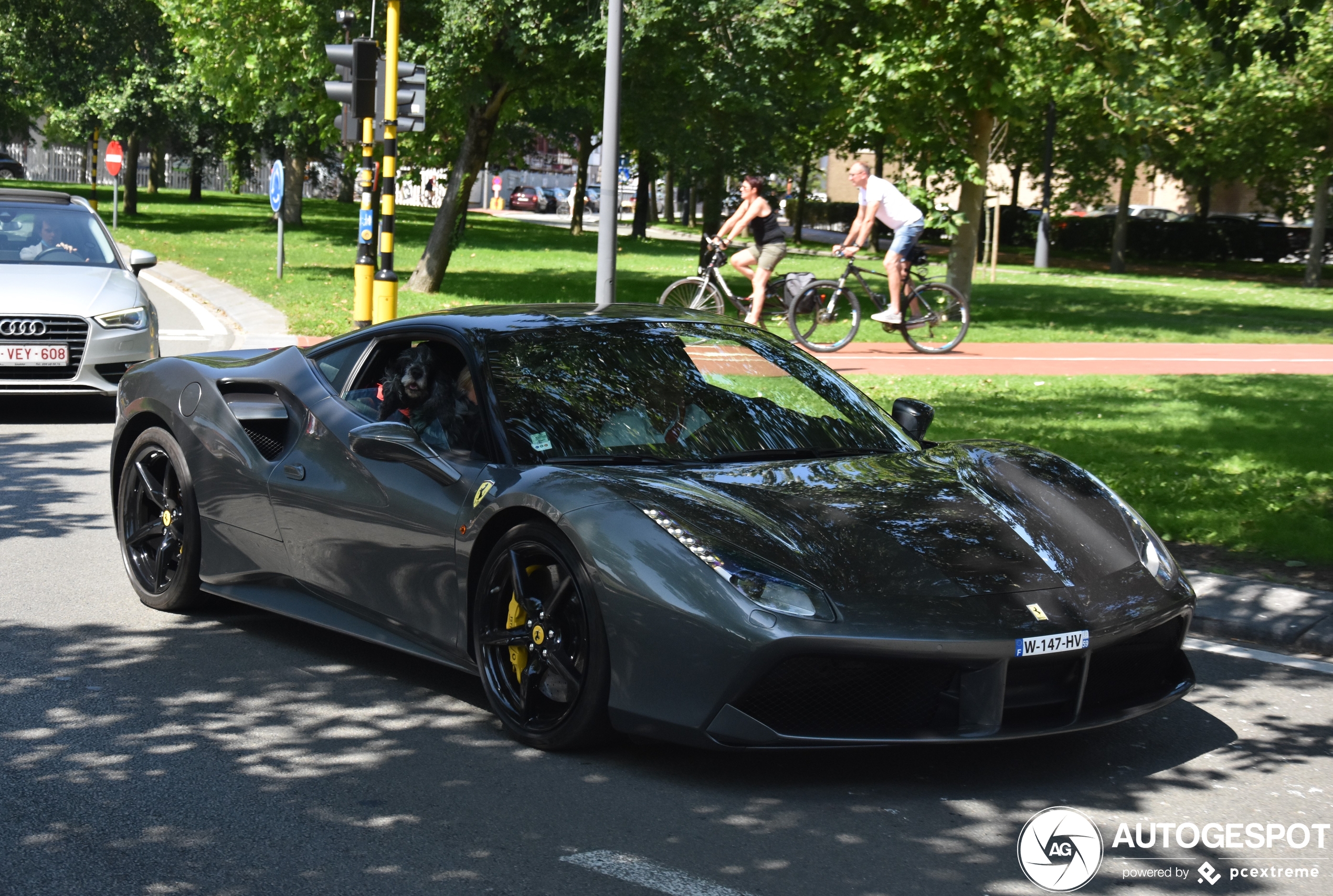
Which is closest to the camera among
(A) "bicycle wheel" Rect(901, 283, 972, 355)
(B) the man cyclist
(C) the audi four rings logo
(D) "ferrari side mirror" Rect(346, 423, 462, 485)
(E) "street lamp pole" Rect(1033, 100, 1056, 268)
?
(D) "ferrari side mirror" Rect(346, 423, 462, 485)

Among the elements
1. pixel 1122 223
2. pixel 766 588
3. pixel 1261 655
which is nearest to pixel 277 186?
pixel 1261 655

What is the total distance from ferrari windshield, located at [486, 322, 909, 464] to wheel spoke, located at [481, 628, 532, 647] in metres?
0.55

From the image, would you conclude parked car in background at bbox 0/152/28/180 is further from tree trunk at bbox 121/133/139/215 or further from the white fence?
tree trunk at bbox 121/133/139/215

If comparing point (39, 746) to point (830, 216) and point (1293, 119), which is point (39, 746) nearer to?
point (1293, 119)

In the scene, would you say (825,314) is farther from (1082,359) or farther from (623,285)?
(623,285)

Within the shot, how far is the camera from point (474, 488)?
4.73 m

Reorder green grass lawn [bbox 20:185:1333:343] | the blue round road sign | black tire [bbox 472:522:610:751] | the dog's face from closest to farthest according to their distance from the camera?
1. black tire [bbox 472:522:610:751]
2. the dog's face
3. green grass lawn [bbox 20:185:1333:343]
4. the blue round road sign

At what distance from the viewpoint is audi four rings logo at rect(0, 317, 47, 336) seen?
34.7ft

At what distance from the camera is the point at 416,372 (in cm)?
539

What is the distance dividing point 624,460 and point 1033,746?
1.52m

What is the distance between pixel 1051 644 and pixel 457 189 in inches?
839

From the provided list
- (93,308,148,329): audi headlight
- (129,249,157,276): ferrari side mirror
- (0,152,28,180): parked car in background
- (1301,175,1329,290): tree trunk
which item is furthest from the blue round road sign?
(0,152,28,180): parked car in background

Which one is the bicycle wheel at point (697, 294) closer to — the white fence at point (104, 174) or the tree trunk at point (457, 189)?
the tree trunk at point (457, 189)

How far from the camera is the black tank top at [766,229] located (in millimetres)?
16000
